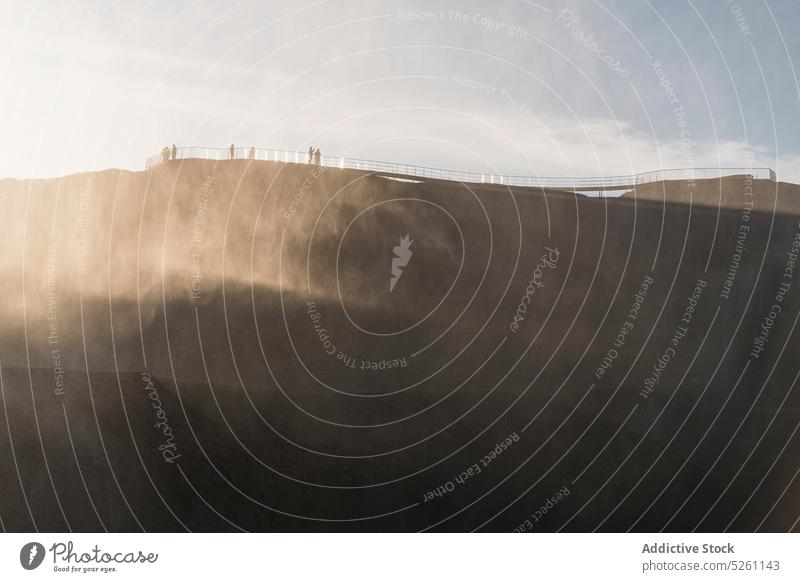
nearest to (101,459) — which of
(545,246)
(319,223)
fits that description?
(319,223)

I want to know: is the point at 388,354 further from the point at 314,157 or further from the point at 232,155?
the point at 232,155

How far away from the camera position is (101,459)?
13.1 metres

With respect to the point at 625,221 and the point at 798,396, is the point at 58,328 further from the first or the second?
the point at 798,396

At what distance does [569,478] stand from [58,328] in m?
11.5

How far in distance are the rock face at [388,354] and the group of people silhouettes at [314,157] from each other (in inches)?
9.9

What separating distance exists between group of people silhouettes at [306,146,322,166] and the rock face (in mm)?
252

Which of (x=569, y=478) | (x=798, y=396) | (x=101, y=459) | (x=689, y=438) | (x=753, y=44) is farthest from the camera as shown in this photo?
(x=798, y=396)

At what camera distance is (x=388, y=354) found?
15758mm

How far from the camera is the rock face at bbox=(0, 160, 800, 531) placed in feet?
43.9

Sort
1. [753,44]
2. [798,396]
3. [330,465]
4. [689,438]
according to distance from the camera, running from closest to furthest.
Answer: [753,44], [330,465], [689,438], [798,396]

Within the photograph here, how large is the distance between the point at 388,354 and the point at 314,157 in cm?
490

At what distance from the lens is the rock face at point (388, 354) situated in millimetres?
13375

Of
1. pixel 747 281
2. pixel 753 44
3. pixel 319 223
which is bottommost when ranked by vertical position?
pixel 747 281

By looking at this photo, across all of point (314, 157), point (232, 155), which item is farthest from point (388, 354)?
point (232, 155)
